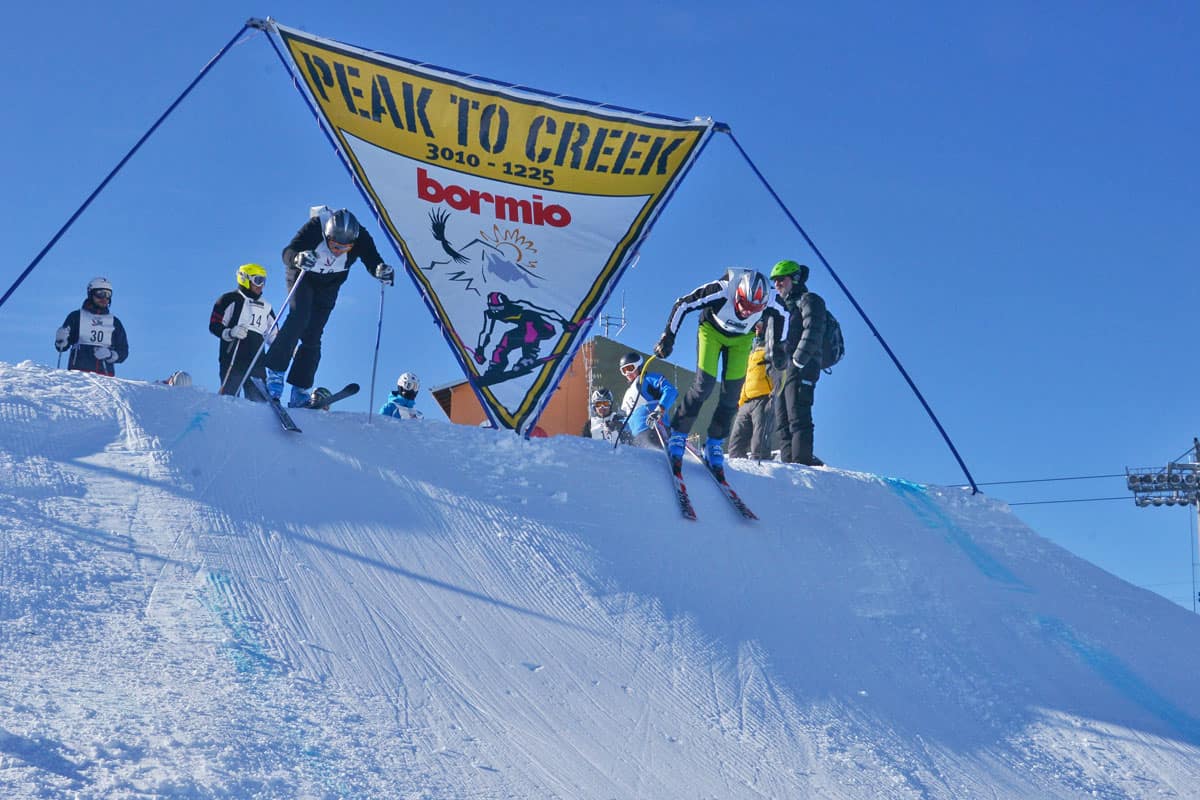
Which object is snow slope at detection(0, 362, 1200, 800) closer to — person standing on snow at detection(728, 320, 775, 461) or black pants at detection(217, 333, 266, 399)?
black pants at detection(217, 333, 266, 399)

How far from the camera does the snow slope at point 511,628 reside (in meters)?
5.15

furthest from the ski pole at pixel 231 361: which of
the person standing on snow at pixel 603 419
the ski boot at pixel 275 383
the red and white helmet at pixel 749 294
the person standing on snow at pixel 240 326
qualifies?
the red and white helmet at pixel 749 294

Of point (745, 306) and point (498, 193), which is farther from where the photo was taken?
point (498, 193)

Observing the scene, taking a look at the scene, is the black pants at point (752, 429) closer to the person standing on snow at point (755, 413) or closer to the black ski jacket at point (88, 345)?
the person standing on snow at point (755, 413)

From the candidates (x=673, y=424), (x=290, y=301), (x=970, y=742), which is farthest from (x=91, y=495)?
(x=970, y=742)

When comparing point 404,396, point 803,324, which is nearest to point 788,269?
point 803,324

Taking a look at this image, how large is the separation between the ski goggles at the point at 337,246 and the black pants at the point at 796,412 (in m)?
3.90

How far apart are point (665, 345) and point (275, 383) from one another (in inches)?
118

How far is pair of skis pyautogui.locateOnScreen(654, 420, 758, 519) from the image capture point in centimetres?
909

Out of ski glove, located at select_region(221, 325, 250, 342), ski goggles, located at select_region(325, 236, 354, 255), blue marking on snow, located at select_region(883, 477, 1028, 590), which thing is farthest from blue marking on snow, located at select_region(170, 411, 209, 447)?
blue marking on snow, located at select_region(883, 477, 1028, 590)

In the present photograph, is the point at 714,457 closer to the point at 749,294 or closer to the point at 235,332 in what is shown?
the point at 749,294

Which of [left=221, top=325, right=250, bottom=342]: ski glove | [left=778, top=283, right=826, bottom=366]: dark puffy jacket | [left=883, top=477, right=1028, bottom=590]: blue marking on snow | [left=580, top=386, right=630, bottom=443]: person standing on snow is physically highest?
[left=778, top=283, right=826, bottom=366]: dark puffy jacket

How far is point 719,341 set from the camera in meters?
9.73

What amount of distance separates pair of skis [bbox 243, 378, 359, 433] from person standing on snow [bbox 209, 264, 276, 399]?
55 centimetres
